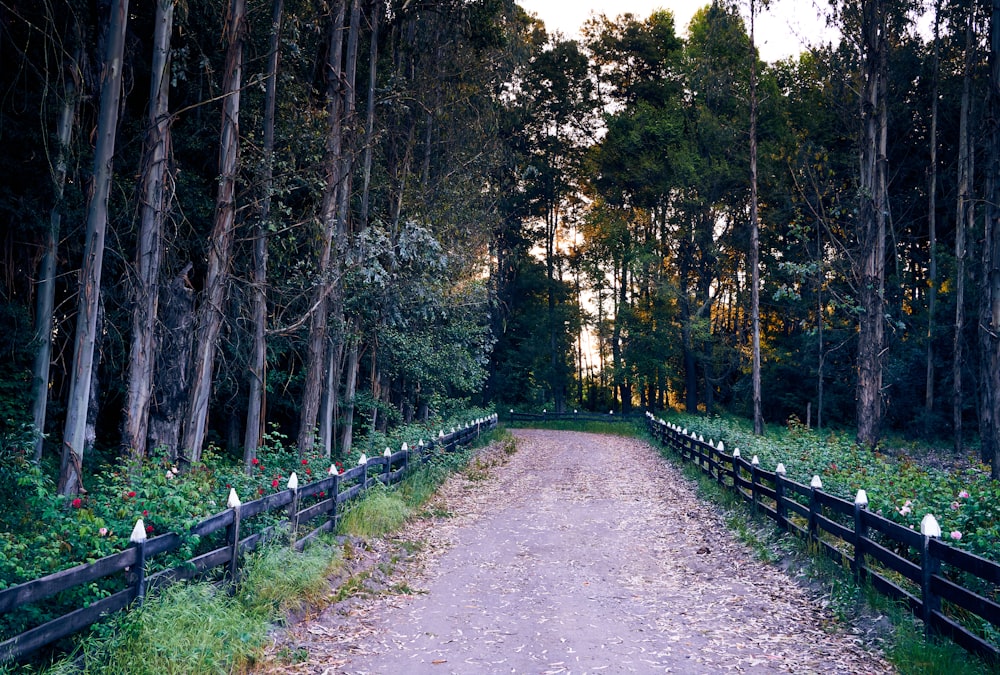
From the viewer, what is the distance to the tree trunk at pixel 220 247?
11.5 metres

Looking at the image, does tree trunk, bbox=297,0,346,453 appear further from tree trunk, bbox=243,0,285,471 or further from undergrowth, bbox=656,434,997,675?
undergrowth, bbox=656,434,997,675

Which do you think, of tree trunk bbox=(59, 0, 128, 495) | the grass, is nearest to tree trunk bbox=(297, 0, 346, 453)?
tree trunk bbox=(59, 0, 128, 495)

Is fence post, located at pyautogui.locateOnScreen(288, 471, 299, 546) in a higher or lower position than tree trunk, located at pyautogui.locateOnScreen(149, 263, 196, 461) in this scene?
lower

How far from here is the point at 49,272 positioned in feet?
40.0

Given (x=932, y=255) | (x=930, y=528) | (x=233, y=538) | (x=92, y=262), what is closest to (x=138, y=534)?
(x=233, y=538)

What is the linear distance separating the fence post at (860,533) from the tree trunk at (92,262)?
9.49 metres

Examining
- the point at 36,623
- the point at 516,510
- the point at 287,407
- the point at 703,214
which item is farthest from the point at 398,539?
the point at 703,214

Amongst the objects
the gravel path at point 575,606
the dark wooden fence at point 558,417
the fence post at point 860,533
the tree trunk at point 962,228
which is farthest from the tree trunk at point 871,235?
the dark wooden fence at point 558,417

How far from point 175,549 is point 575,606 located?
4.26 metres

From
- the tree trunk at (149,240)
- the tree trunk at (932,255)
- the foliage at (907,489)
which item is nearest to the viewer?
the foliage at (907,489)

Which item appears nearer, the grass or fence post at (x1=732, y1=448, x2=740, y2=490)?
the grass

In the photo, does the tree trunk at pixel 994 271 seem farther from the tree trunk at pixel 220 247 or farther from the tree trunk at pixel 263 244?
the tree trunk at pixel 220 247

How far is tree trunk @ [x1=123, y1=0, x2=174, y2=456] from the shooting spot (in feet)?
34.0

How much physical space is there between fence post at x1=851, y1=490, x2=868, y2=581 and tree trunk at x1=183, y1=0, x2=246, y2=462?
9500 mm
